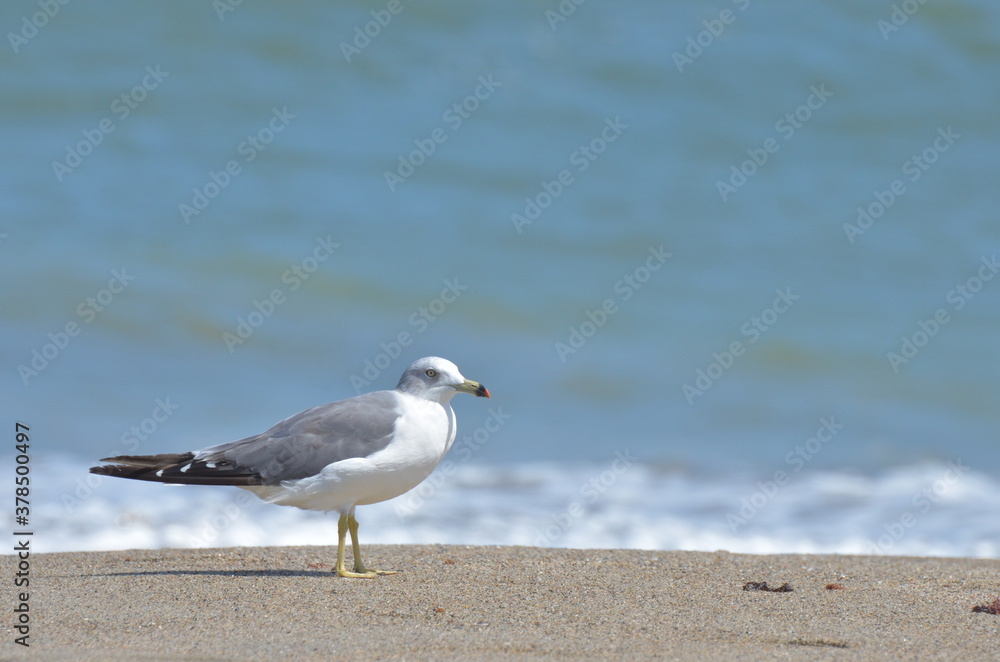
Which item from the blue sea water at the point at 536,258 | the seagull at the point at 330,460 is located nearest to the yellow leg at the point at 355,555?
the seagull at the point at 330,460

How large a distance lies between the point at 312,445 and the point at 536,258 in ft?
20.4

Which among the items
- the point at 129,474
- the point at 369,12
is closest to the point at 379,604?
the point at 129,474

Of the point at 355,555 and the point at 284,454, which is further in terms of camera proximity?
the point at 355,555

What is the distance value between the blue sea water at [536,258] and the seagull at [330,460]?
183 centimetres

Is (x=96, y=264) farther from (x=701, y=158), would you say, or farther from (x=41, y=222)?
(x=701, y=158)

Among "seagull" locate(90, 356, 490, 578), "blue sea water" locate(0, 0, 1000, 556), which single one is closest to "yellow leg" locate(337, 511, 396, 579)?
"seagull" locate(90, 356, 490, 578)

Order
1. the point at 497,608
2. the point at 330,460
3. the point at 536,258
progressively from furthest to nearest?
the point at 536,258
the point at 330,460
the point at 497,608

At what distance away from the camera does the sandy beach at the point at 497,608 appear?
3783 millimetres

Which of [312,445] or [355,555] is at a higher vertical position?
[312,445]

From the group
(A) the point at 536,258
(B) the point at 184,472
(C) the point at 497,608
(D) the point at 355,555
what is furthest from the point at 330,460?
(A) the point at 536,258

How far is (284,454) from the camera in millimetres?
4953

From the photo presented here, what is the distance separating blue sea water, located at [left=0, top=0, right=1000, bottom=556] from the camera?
25.2 feet

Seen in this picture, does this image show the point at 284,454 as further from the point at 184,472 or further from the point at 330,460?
the point at 184,472

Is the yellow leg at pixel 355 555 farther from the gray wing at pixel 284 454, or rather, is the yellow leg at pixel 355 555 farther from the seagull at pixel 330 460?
the gray wing at pixel 284 454
